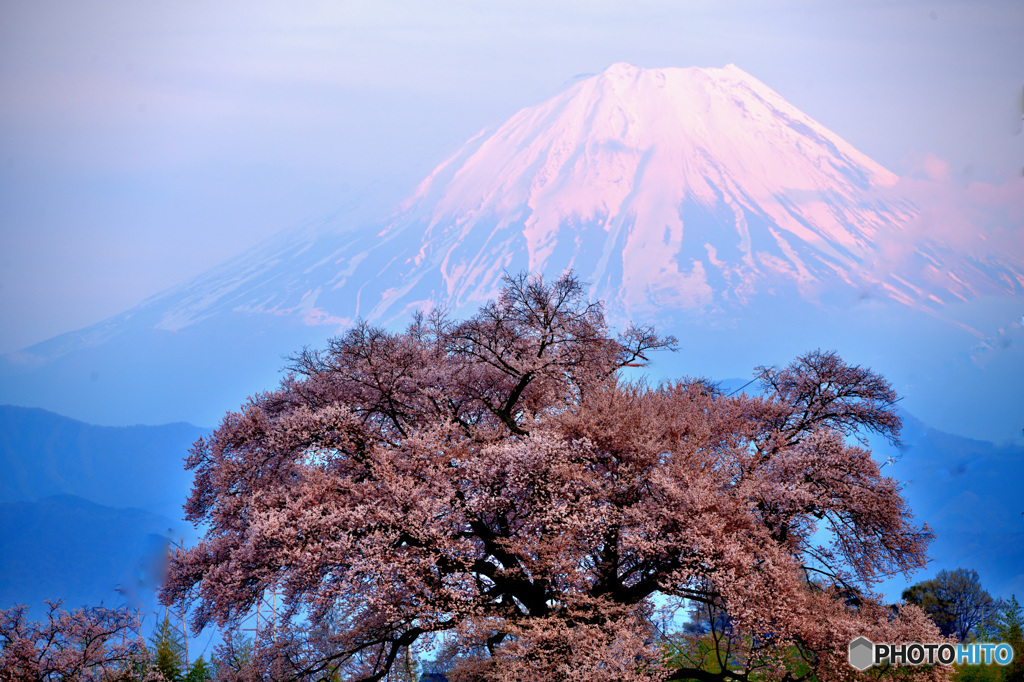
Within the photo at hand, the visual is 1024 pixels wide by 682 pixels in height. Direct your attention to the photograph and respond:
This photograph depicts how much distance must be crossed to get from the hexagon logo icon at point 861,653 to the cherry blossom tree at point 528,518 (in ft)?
0.69

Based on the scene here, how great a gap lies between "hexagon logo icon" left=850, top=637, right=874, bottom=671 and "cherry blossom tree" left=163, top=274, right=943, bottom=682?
0.21m

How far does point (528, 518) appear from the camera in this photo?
17.0 m

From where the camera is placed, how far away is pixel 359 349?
2123cm

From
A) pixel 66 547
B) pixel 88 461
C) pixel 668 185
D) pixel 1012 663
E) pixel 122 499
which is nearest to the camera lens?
pixel 1012 663

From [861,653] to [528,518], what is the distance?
283 inches

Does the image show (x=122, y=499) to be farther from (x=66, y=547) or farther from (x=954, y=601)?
(x=954, y=601)

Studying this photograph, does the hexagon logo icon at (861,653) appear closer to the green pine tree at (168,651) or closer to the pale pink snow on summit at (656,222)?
the green pine tree at (168,651)

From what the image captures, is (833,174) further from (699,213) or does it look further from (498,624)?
(498,624)

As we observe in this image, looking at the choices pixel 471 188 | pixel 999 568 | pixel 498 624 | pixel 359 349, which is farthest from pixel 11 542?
pixel 999 568

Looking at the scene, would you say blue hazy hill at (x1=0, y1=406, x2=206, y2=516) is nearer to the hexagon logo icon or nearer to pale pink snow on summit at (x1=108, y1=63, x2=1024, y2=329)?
pale pink snow on summit at (x1=108, y1=63, x2=1024, y2=329)

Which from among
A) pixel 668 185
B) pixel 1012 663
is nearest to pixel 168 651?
pixel 1012 663

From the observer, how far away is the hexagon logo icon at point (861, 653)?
53.0ft

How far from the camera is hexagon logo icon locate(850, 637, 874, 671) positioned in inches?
635

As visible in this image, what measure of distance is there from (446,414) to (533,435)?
4.28m
